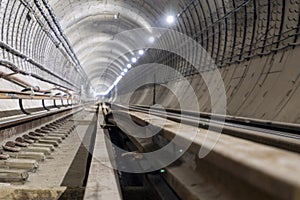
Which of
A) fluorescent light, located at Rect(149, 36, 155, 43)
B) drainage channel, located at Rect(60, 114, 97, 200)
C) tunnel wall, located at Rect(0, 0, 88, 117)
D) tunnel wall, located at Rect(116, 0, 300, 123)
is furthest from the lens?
fluorescent light, located at Rect(149, 36, 155, 43)

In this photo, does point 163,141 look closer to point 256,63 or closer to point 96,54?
point 256,63

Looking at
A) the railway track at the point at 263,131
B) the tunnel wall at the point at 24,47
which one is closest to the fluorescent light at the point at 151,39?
the tunnel wall at the point at 24,47

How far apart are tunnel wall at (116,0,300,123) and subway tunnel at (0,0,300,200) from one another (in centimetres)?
3

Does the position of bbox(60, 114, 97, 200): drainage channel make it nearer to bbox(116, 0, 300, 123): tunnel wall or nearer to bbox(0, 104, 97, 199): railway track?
bbox(0, 104, 97, 199): railway track

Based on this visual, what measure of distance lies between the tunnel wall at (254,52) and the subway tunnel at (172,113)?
0.03 meters

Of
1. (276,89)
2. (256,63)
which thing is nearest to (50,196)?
(276,89)

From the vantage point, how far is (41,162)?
3.23 m

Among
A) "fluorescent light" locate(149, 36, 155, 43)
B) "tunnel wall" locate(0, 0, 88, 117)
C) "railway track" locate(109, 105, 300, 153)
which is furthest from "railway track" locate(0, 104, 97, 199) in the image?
"fluorescent light" locate(149, 36, 155, 43)

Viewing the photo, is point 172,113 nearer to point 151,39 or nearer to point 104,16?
point 151,39

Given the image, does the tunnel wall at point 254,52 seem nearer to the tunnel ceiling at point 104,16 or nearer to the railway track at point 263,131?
the railway track at point 263,131

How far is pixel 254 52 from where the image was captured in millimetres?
6754

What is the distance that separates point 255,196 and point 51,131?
17.3 ft

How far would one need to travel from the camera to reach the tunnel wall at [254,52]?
525 centimetres

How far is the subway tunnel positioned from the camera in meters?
1.48
